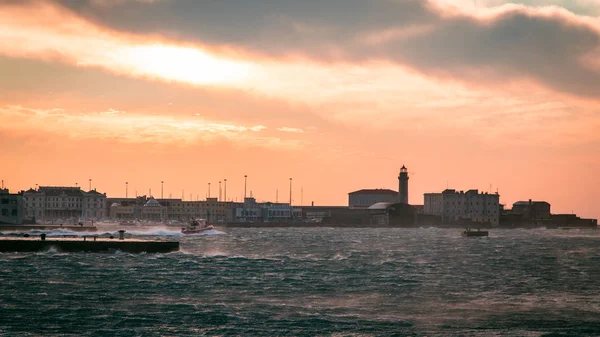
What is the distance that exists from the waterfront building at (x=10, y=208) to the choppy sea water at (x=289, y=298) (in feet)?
320

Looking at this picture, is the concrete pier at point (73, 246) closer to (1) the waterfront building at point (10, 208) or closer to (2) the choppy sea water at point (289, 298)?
(2) the choppy sea water at point (289, 298)

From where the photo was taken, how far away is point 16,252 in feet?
358

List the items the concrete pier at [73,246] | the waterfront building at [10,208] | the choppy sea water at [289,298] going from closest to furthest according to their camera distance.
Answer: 1. the choppy sea water at [289,298]
2. the concrete pier at [73,246]
3. the waterfront building at [10,208]

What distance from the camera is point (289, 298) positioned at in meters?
59.7

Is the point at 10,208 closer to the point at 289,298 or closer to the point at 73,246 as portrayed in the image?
the point at 73,246

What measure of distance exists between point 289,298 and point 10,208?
148m

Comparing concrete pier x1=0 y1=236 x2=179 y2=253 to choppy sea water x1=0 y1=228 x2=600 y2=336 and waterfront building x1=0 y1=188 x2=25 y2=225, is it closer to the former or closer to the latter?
choppy sea water x1=0 y1=228 x2=600 y2=336

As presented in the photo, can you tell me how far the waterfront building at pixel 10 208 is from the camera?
18900 cm

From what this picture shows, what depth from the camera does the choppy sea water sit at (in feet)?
152

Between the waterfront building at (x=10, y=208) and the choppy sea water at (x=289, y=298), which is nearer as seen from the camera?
the choppy sea water at (x=289, y=298)

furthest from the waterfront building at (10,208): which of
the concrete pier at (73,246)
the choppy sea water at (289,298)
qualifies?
the choppy sea water at (289,298)

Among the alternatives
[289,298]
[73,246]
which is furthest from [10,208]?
[289,298]

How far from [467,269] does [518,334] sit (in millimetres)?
46346

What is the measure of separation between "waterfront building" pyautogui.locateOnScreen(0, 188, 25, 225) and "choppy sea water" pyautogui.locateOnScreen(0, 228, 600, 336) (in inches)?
3842
